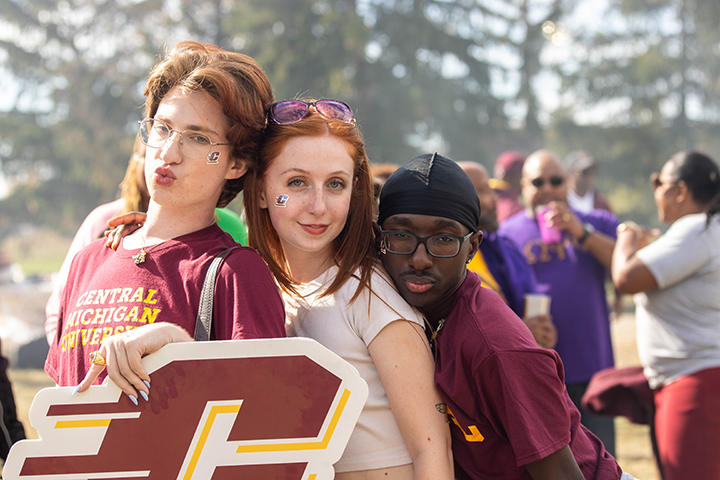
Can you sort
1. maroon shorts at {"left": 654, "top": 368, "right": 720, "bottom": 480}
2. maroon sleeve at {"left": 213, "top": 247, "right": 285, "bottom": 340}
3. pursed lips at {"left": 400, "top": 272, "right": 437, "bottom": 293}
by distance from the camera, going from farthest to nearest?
maroon shorts at {"left": 654, "top": 368, "right": 720, "bottom": 480}, pursed lips at {"left": 400, "top": 272, "right": 437, "bottom": 293}, maroon sleeve at {"left": 213, "top": 247, "right": 285, "bottom": 340}

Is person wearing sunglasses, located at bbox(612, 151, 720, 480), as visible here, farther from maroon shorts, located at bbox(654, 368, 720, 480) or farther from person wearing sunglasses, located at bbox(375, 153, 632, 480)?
person wearing sunglasses, located at bbox(375, 153, 632, 480)

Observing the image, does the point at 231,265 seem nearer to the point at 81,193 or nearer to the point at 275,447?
the point at 275,447

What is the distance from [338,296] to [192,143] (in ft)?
1.93

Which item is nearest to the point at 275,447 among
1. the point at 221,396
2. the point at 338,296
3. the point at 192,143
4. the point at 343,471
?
the point at 221,396

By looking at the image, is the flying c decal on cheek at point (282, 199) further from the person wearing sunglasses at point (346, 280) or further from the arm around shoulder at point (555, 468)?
the arm around shoulder at point (555, 468)

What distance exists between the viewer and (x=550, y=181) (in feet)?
14.1

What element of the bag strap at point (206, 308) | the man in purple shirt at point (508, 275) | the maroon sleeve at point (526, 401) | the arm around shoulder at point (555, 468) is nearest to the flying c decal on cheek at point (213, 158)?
the bag strap at point (206, 308)

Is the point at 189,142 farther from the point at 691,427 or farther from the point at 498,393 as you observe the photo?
the point at 691,427

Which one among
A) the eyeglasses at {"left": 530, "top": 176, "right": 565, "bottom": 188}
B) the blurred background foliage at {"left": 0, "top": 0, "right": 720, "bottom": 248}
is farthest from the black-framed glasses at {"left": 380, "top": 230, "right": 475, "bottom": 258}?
the blurred background foliage at {"left": 0, "top": 0, "right": 720, "bottom": 248}

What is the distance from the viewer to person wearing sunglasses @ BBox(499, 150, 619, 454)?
3.89m

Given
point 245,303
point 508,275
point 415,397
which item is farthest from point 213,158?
point 508,275

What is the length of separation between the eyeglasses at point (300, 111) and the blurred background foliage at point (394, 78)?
14915 mm

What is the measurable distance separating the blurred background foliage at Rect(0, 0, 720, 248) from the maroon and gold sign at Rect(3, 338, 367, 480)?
51.2ft

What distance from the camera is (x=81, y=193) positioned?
19922mm
